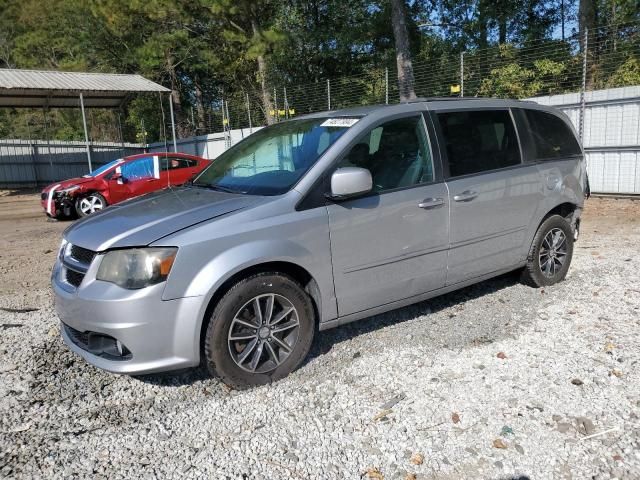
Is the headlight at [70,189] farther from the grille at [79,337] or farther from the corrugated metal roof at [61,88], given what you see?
the grille at [79,337]

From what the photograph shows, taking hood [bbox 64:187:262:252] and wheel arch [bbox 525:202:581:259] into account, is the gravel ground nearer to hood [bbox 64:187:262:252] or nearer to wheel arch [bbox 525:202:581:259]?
wheel arch [bbox 525:202:581:259]

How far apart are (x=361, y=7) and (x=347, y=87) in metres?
8.72

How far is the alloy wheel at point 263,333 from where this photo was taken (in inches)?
133

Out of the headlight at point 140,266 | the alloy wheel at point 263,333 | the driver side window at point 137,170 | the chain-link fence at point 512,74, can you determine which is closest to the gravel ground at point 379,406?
the alloy wheel at point 263,333

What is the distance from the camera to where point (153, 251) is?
3.12 m

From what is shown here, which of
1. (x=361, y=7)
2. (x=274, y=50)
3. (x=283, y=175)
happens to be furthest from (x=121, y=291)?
(x=361, y=7)

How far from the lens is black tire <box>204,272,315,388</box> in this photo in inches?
129

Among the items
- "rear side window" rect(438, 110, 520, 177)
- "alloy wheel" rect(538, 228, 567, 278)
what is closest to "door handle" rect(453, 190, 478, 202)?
"rear side window" rect(438, 110, 520, 177)

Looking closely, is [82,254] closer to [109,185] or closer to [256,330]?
[256,330]

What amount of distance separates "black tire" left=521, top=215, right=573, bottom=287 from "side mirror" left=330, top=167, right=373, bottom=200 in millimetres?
2264

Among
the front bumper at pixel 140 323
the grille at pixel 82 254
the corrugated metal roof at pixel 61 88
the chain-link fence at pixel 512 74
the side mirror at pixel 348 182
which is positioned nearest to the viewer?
the front bumper at pixel 140 323

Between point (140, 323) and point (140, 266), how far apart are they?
327 mm

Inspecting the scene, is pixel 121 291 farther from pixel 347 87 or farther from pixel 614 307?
pixel 347 87

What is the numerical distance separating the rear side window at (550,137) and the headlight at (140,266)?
138 inches
